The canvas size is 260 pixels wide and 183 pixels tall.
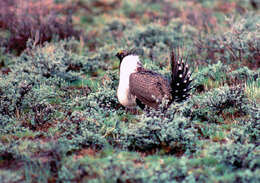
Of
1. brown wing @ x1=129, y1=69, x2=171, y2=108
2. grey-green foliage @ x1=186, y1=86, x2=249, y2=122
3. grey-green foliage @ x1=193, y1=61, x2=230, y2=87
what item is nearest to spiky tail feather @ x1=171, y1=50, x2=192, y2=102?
brown wing @ x1=129, y1=69, x2=171, y2=108

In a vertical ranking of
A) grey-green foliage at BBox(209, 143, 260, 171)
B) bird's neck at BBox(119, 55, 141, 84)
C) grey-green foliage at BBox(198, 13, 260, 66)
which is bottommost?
grey-green foliage at BBox(209, 143, 260, 171)

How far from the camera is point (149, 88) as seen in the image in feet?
14.9

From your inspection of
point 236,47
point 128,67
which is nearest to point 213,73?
Result: point 236,47

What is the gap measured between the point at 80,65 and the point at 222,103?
3.05 metres

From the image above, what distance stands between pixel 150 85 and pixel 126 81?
15.0 inches

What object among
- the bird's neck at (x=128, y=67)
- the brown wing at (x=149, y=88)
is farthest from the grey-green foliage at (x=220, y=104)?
the bird's neck at (x=128, y=67)

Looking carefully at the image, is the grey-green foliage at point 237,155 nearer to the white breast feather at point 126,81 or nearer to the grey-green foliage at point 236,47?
the white breast feather at point 126,81

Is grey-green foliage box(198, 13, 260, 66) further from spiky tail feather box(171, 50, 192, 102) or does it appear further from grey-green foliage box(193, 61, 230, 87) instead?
spiky tail feather box(171, 50, 192, 102)

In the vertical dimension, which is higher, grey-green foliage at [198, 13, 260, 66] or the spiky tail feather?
grey-green foliage at [198, 13, 260, 66]

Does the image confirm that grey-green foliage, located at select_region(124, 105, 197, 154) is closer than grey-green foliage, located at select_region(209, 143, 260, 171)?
No

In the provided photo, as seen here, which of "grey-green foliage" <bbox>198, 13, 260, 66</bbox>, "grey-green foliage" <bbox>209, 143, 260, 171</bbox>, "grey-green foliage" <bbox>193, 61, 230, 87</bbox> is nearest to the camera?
"grey-green foliage" <bbox>209, 143, 260, 171</bbox>

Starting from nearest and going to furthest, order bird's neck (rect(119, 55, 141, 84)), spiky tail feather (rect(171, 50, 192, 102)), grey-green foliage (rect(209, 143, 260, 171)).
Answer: grey-green foliage (rect(209, 143, 260, 171))
spiky tail feather (rect(171, 50, 192, 102))
bird's neck (rect(119, 55, 141, 84))

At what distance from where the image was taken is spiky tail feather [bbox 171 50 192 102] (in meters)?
4.32

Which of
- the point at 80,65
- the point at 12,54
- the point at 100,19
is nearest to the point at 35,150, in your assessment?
the point at 80,65
